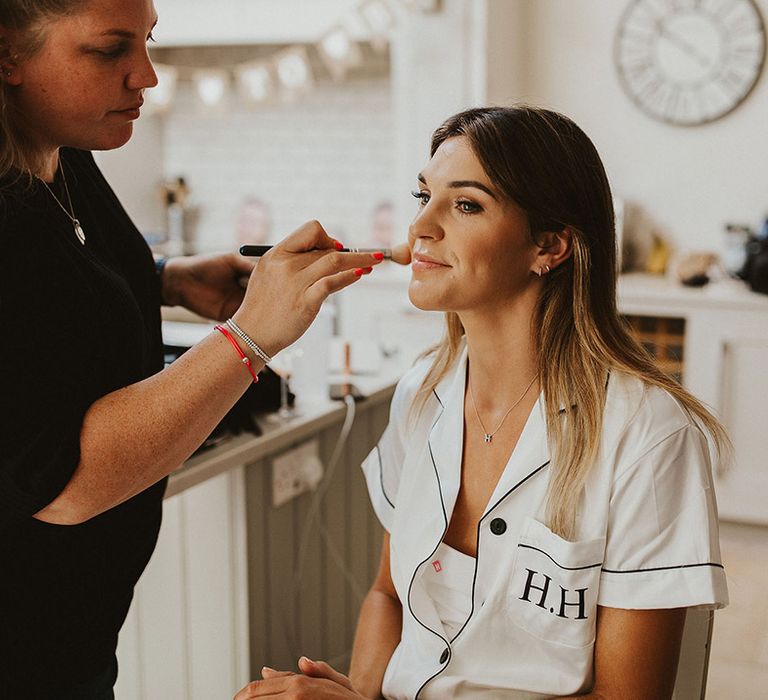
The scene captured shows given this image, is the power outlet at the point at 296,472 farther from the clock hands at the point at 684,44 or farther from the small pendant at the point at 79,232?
the clock hands at the point at 684,44

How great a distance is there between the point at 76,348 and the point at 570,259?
70 centimetres

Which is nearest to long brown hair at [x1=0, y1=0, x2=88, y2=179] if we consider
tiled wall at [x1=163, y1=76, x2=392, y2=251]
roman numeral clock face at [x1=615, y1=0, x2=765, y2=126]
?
roman numeral clock face at [x1=615, y1=0, x2=765, y2=126]

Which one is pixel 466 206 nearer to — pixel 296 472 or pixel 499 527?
pixel 499 527

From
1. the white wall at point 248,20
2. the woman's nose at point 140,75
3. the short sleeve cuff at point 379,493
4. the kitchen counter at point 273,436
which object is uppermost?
the white wall at point 248,20

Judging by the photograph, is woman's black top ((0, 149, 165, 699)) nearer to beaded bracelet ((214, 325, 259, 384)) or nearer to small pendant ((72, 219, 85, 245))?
small pendant ((72, 219, 85, 245))

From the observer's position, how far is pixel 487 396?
1443 mm

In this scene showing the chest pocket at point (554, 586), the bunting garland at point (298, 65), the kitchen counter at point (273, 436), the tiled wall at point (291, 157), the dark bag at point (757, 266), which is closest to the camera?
the chest pocket at point (554, 586)

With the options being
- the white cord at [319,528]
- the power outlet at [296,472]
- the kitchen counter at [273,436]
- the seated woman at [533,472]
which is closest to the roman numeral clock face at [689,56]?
the kitchen counter at [273,436]

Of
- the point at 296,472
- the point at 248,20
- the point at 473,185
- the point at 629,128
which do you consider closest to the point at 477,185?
the point at 473,185

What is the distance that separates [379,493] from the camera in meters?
1.57

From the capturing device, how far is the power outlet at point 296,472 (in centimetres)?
207

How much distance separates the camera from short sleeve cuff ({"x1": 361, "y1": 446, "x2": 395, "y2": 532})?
1540 millimetres

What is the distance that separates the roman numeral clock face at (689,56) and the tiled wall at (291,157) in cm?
115

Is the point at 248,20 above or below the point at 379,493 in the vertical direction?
above
